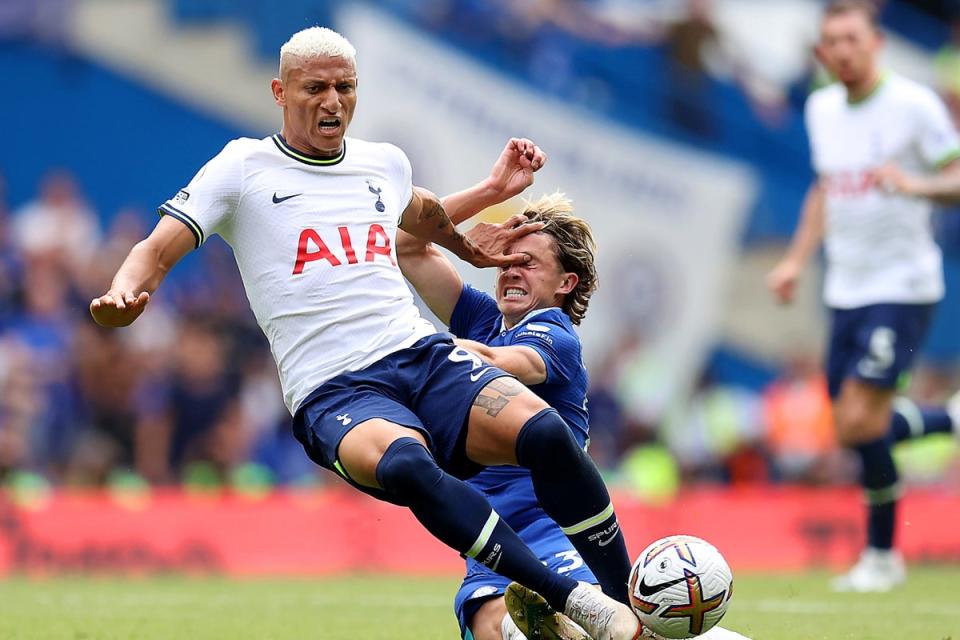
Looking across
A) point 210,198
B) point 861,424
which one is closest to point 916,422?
point 861,424

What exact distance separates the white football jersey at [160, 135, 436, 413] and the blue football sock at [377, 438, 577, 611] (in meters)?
0.57

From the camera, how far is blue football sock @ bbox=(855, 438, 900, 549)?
902cm

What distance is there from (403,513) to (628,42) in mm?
6619

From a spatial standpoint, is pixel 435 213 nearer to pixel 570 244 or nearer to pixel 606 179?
pixel 570 244

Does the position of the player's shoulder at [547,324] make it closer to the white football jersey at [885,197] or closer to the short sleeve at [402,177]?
the short sleeve at [402,177]

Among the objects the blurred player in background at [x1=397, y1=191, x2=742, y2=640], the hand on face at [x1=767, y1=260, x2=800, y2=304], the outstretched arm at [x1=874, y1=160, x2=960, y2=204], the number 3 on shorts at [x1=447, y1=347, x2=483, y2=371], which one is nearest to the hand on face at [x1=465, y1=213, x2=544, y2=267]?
the blurred player in background at [x1=397, y1=191, x2=742, y2=640]

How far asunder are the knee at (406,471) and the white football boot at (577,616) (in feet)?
1.58

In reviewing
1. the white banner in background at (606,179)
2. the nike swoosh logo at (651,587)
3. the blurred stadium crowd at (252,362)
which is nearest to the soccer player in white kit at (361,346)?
the nike swoosh logo at (651,587)

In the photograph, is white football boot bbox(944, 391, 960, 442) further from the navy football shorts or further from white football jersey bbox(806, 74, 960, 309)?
white football jersey bbox(806, 74, 960, 309)

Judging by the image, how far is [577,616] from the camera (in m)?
4.85

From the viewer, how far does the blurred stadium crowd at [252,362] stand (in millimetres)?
12469

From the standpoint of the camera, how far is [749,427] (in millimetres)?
14648

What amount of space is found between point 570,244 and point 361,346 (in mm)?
1002

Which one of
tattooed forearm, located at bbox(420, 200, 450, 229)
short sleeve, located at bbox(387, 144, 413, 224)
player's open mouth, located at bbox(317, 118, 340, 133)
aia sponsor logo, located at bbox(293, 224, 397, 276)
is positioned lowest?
aia sponsor logo, located at bbox(293, 224, 397, 276)
